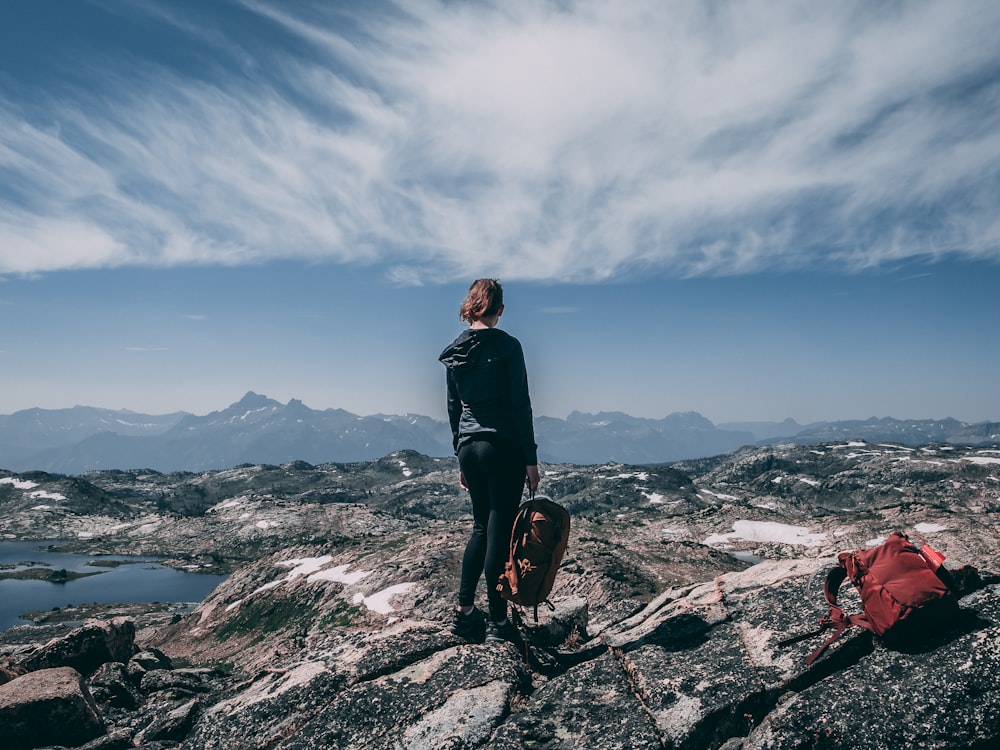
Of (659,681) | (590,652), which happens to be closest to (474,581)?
(590,652)

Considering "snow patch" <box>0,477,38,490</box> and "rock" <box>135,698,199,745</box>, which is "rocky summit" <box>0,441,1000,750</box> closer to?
"rock" <box>135,698,199,745</box>


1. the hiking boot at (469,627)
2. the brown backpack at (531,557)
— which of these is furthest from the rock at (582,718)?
the hiking boot at (469,627)

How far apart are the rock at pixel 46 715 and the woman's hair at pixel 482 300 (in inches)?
423

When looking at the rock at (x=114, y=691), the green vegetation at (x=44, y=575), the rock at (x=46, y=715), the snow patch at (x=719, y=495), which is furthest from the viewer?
the snow patch at (x=719, y=495)

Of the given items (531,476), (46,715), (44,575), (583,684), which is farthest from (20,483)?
(583,684)

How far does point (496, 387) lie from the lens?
846 cm

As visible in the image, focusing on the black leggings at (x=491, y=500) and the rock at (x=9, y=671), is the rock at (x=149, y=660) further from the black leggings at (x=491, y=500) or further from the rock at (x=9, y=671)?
the black leggings at (x=491, y=500)

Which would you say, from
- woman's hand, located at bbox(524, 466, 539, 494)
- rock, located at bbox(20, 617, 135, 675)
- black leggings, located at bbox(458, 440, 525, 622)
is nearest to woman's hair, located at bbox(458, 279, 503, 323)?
black leggings, located at bbox(458, 440, 525, 622)

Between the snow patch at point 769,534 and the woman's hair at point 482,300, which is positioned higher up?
the woman's hair at point 482,300

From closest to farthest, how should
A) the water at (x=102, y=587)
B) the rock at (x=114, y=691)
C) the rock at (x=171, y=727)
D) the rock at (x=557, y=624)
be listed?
1. the rock at (x=171, y=727)
2. the rock at (x=557, y=624)
3. the rock at (x=114, y=691)
4. the water at (x=102, y=587)

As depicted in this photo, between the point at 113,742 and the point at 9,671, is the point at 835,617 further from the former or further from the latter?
the point at 9,671

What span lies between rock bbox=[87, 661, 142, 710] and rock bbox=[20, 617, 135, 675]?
1807mm

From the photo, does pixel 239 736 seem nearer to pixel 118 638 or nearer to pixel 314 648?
pixel 314 648

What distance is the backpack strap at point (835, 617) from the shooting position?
706cm
